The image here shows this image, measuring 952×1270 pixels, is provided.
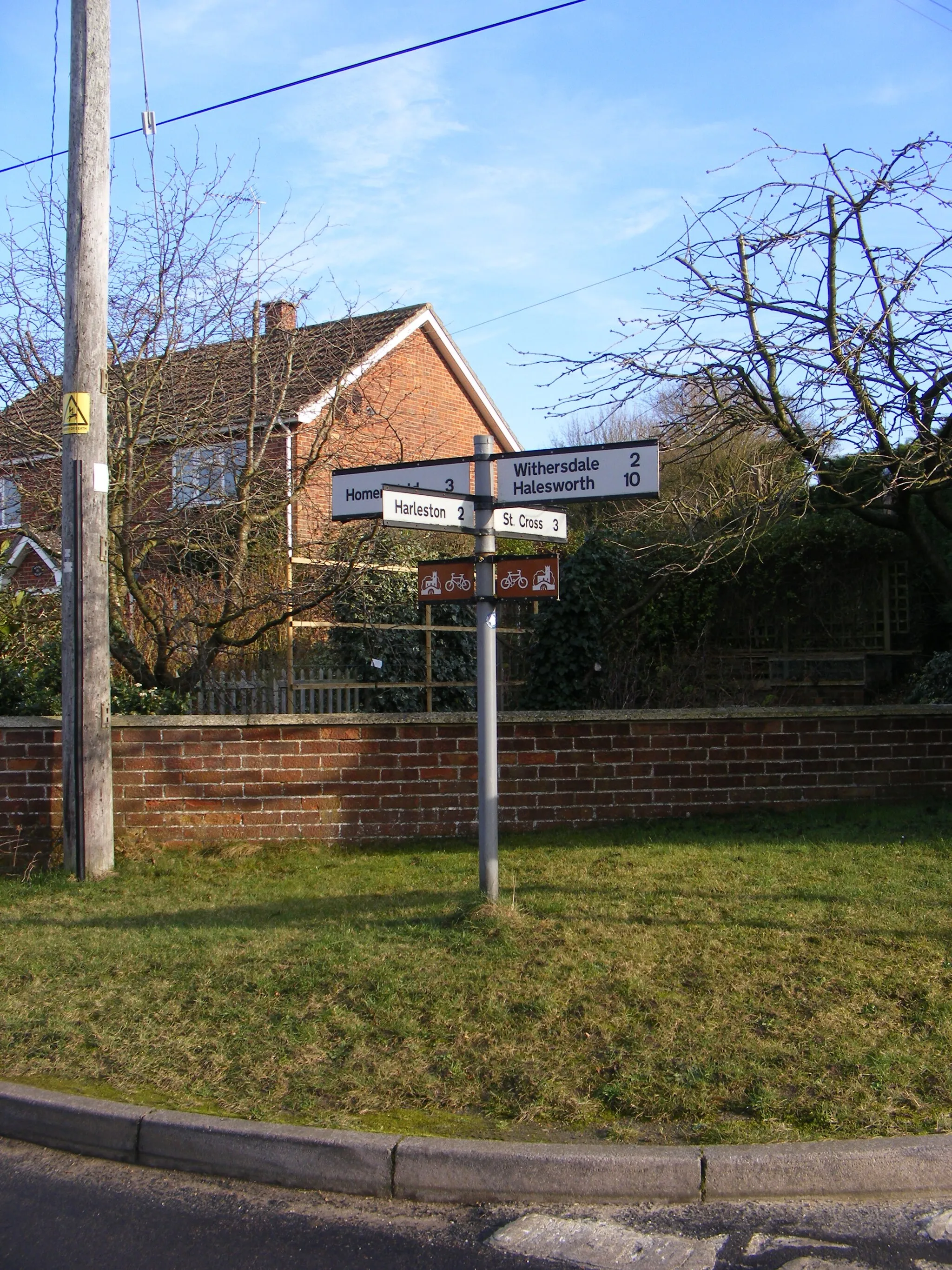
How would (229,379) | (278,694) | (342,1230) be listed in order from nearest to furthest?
(342,1230) → (229,379) → (278,694)

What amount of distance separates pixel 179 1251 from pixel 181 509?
746cm

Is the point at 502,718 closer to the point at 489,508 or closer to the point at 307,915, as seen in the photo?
the point at 307,915

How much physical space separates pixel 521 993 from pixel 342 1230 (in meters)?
1.58

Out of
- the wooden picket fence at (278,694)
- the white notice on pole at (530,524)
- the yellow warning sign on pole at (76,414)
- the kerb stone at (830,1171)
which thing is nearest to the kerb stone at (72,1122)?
the kerb stone at (830,1171)

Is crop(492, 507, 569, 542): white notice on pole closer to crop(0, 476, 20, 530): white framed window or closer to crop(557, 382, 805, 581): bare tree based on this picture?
crop(557, 382, 805, 581): bare tree

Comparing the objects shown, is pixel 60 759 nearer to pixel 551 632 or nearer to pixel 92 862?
Answer: pixel 92 862

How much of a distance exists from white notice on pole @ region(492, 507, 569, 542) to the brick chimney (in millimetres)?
5272

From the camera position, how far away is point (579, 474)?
19.4ft

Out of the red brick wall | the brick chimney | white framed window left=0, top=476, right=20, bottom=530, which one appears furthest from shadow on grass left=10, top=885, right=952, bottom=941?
the brick chimney

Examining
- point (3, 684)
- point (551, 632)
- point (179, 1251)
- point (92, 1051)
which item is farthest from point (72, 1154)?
point (551, 632)

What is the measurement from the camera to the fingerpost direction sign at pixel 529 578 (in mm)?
5980

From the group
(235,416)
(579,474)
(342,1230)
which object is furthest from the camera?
(235,416)

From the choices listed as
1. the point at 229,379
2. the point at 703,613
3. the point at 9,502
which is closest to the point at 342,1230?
the point at 229,379

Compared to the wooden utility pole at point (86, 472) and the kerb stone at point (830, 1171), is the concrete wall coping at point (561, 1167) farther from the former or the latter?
the wooden utility pole at point (86, 472)
